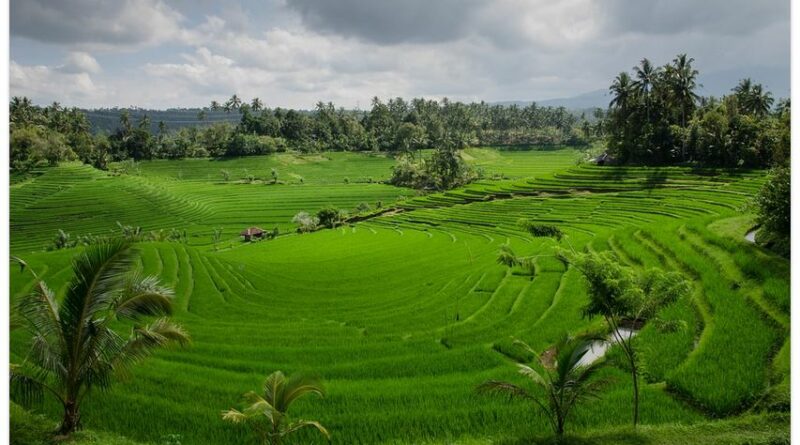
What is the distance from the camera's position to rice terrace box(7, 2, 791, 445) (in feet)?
24.3

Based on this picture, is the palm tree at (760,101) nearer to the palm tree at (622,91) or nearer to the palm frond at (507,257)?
the palm tree at (622,91)

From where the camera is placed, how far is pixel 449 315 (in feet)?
46.5

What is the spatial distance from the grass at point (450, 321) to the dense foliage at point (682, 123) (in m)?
3.00

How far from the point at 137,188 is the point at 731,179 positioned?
4604 centimetres

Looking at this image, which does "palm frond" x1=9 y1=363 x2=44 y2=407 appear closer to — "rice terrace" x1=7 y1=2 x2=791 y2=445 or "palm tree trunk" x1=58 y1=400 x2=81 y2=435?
"rice terrace" x1=7 y1=2 x2=791 y2=445

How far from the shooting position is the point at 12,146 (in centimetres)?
4641

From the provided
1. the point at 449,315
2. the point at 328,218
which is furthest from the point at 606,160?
the point at 449,315

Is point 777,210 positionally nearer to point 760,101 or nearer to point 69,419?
point 69,419

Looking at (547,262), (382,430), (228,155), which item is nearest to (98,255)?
(382,430)

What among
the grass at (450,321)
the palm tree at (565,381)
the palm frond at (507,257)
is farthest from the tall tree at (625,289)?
the palm frond at (507,257)

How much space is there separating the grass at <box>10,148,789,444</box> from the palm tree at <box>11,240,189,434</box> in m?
1.26

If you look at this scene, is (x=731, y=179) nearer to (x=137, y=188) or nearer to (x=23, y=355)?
(x=23, y=355)

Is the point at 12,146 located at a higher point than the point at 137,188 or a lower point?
higher

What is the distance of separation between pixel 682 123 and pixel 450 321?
36817 millimetres
